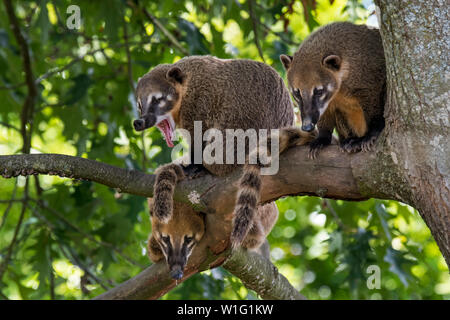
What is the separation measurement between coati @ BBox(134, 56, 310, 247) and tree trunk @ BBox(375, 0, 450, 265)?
5.46 feet

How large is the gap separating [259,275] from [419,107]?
2.48 metres

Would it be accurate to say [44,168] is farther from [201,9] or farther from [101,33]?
[201,9]

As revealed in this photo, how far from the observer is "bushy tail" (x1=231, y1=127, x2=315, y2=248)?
12.7 feet

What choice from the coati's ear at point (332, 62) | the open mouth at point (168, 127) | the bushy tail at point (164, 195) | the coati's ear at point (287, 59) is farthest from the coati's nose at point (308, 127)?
the open mouth at point (168, 127)

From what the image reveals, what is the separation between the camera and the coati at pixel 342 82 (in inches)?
172

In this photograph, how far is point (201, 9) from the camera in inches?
310

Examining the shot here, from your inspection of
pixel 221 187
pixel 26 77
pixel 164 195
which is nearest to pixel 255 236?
pixel 221 187

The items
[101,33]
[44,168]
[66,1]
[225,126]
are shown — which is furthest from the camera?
[101,33]

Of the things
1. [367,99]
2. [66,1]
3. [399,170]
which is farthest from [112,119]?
[399,170]

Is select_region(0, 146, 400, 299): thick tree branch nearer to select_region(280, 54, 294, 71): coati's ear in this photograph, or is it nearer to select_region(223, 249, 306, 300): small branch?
select_region(223, 249, 306, 300): small branch

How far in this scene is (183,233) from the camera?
5.31 m

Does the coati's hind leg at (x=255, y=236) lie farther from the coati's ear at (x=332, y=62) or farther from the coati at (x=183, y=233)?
the coati's ear at (x=332, y=62)

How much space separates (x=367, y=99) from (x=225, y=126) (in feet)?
4.06

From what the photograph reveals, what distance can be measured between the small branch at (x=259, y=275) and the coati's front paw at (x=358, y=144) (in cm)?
160
